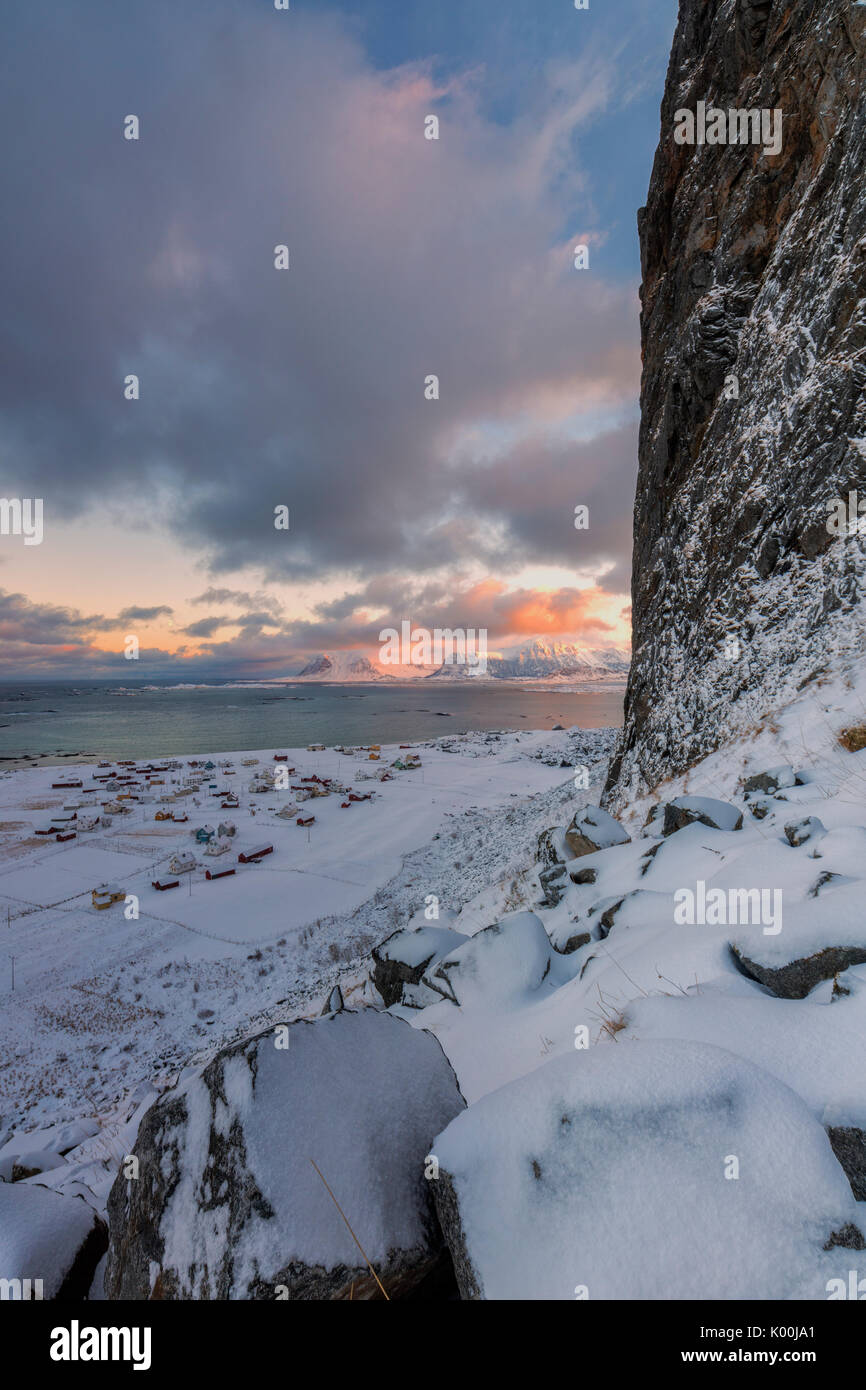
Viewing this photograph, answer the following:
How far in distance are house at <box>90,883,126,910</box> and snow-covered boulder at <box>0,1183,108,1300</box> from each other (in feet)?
67.0

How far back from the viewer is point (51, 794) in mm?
42844

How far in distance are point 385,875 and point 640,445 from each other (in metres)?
21.0

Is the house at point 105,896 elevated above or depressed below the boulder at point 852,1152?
below

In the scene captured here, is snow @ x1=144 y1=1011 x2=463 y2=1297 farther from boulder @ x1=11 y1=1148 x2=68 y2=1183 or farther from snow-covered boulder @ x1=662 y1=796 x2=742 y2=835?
boulder @ x1=11 y1=1148 x2=68 y2=1183

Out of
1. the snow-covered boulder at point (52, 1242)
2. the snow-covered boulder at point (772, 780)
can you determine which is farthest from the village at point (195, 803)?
the snow-covered boulder at point (772, 780)

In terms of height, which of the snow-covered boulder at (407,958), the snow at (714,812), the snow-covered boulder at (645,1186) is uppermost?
the snow at (714,812)

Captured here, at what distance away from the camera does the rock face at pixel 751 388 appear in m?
9.27

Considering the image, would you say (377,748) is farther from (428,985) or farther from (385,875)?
(428,985)

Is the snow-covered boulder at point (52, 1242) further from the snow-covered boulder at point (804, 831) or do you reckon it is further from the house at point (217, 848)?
the house at point (217, 848)

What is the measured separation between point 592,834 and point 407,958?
3.59 meters

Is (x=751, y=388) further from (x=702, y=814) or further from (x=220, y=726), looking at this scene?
(x=220, y=726)

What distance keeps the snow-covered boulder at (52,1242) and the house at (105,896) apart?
20416 mm

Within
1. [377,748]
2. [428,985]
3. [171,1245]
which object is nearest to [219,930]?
[428,985]

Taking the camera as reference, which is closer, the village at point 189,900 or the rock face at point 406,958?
the rock face at point 406,958
